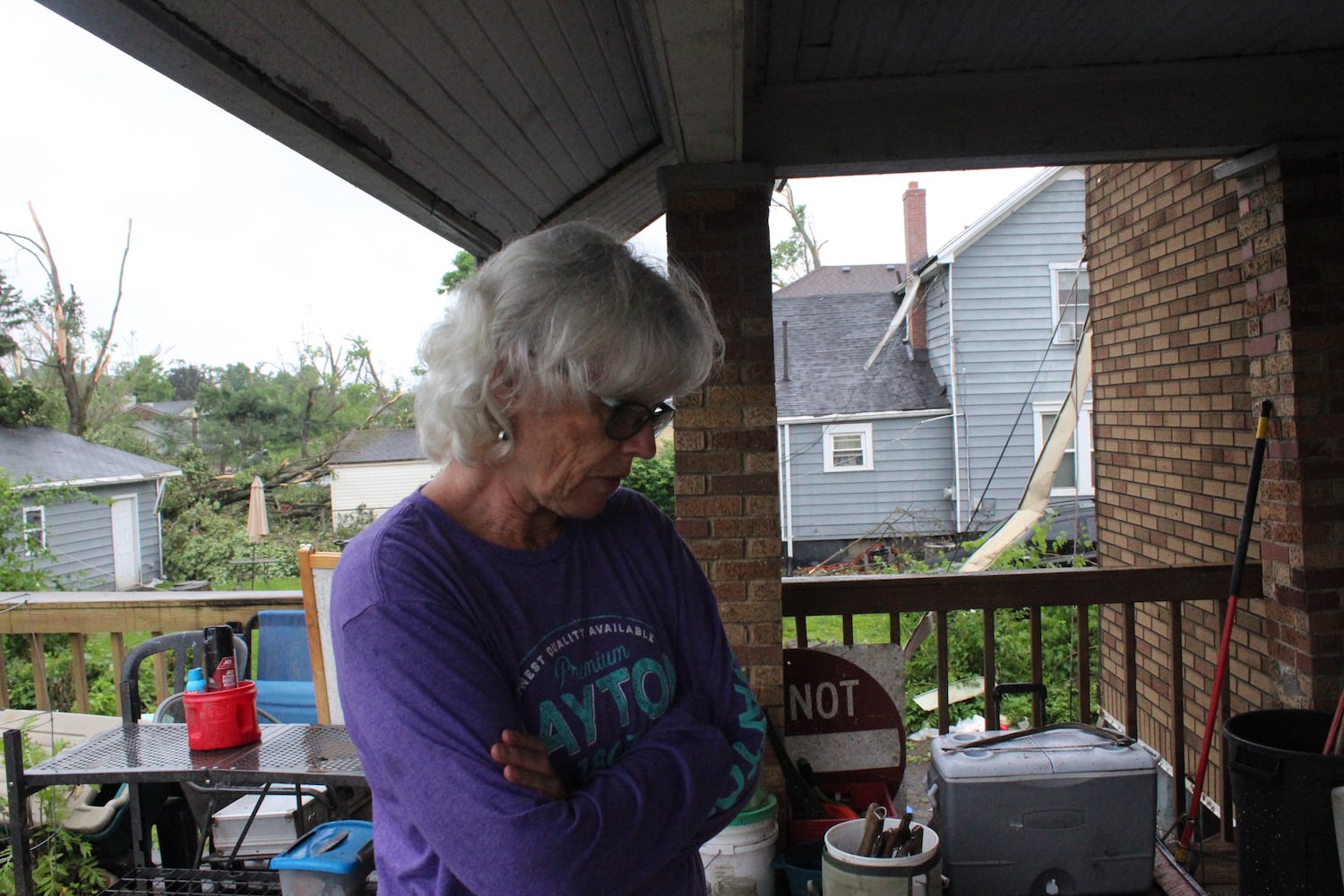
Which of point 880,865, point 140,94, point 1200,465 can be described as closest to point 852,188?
point 140,94

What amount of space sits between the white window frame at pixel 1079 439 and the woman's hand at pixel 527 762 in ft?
40.5

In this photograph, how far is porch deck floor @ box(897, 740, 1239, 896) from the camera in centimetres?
280

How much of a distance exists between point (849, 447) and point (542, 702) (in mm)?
13904

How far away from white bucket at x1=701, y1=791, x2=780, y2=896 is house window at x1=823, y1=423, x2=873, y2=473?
12.0 metres

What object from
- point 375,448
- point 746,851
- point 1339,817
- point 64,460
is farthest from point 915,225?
point 746,851

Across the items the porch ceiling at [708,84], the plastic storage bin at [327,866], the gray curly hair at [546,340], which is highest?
the porch ceiling at [708,84]

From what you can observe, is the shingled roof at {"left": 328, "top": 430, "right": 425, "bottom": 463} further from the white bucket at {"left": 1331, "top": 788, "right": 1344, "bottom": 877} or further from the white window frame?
the white bucket at {"left": 1331, "top": 788, "right": 1344, "bottom": 877}

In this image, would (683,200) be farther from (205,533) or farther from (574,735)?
(205,533)

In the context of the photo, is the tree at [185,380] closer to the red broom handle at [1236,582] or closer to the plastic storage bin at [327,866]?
the plastic storage bin at [327,866]

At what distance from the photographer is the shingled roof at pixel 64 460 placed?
13953 millimetres

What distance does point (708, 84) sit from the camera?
215 cm

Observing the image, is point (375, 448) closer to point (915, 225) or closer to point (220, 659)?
point (915, 225)

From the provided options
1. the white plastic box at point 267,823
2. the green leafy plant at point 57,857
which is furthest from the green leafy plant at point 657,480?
the green leafy plant at point 57,857

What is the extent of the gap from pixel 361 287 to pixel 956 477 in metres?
20.1
